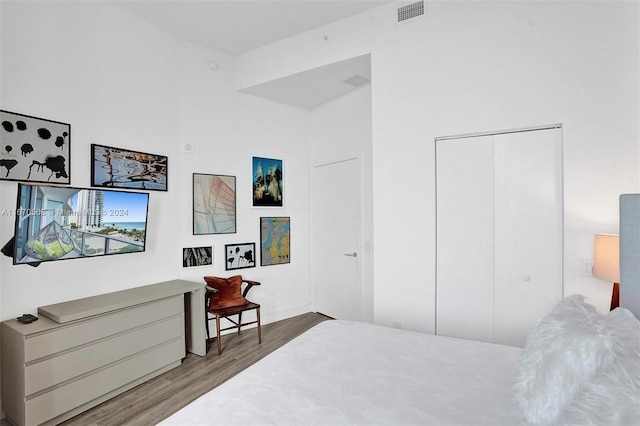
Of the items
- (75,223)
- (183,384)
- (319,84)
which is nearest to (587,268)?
(319,84)

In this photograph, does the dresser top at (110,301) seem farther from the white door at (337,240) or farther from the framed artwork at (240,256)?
the white door at (337,240)

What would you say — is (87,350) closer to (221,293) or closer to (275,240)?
(221,293)

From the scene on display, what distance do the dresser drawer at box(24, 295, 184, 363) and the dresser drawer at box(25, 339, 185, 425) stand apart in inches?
10.2

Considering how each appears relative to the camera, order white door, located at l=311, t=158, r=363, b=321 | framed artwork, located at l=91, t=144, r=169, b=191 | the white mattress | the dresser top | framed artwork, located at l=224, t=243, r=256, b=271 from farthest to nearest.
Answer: white door, located at l=311, t=158, r=363, b=321
framed artwork, located at l=224, t=243, r=256, b=271
framed artwork, located at l=91, t=144, r=169, b=191
the dresser top
the white mattress

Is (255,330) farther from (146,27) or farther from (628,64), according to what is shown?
(628,64)

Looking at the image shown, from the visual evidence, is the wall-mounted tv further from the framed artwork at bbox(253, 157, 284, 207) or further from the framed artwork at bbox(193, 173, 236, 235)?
the framed artwork at bbox(253, 157, 284, 207)

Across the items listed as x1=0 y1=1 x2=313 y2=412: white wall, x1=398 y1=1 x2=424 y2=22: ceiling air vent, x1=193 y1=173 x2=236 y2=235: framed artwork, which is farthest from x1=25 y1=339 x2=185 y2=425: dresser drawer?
x1=398 y1=1 x2=424 y2=22: ceiling air vent

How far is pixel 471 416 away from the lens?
3.85 ft

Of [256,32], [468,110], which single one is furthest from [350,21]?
[468,110]

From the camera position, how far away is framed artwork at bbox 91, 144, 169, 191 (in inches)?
114

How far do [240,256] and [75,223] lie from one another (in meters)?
1.79

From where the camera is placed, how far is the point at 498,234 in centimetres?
262

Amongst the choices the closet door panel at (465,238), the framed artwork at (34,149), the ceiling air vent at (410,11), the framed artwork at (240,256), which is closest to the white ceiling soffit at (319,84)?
the ceiling air vent at (410,11)

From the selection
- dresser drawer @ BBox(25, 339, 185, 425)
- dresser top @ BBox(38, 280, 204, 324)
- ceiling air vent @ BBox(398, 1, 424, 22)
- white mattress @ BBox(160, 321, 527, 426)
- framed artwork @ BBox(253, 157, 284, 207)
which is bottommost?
dresser drawer @ BBox(25, 339, 185, 425)
